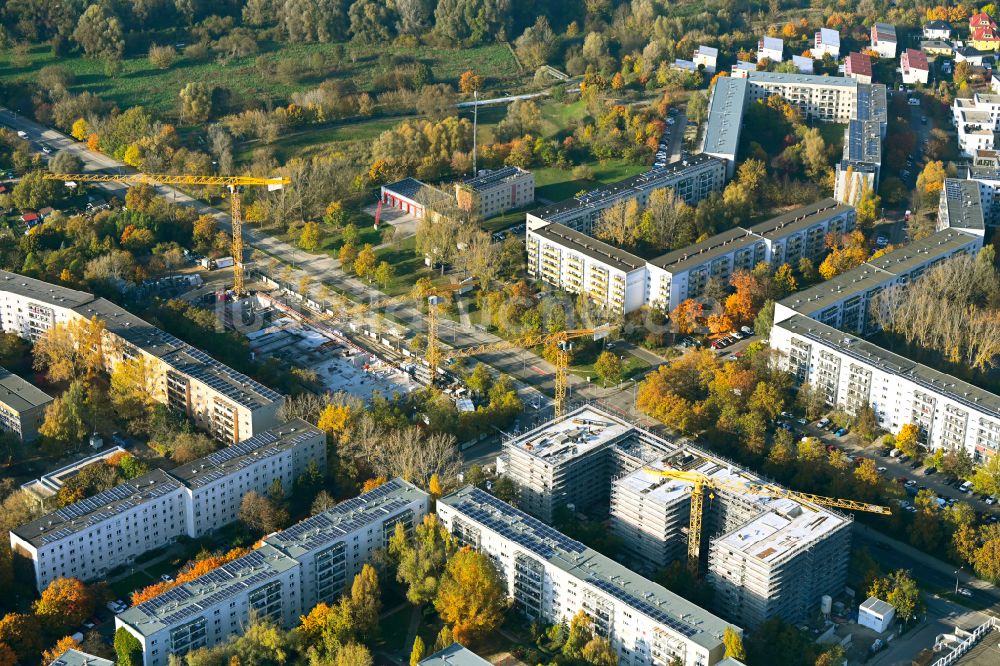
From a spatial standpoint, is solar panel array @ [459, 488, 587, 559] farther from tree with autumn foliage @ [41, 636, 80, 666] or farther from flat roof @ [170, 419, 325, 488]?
tree with autumn foliage @ [41, 636, 80, 666]

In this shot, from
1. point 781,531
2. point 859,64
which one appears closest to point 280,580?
point 781,531

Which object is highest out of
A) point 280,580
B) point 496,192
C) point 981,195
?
point 981,195

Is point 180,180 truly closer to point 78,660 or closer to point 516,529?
point 516,529

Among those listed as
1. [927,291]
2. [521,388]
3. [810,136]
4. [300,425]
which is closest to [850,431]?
[927,291]

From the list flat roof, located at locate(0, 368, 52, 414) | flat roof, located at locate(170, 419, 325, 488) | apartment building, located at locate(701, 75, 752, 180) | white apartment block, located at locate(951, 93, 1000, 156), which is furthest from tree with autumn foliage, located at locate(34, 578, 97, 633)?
white apartment block, located at locate(951, 93, 1000, 156)

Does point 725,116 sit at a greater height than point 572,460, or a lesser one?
greater

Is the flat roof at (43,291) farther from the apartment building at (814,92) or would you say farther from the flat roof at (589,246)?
the apartment building at (814,92)
